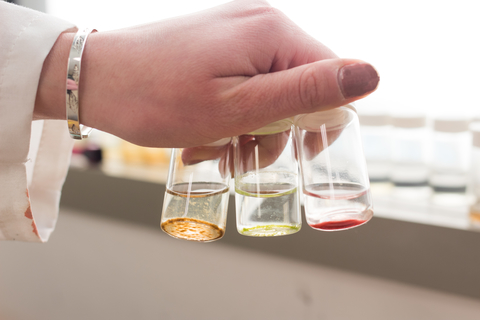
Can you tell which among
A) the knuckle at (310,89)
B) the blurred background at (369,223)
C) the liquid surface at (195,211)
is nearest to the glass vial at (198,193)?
the liquid surface at (195,211)

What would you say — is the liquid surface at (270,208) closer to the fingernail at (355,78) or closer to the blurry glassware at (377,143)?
the fingernail at (355,78)

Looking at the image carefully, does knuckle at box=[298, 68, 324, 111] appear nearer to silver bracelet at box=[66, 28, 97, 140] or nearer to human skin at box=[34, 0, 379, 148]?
human skin at box=[34, 0, 379, 148]

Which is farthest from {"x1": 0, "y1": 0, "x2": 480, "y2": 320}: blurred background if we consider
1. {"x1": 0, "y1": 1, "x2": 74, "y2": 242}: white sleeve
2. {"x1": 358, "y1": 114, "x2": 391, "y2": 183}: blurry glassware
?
{"x1": 0, "y1": 1, "x2": 74, "y2": 242}: white sleeve

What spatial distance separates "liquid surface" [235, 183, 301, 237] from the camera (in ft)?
1.21

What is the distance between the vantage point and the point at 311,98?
0.32 meters

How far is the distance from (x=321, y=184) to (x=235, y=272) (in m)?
0.54

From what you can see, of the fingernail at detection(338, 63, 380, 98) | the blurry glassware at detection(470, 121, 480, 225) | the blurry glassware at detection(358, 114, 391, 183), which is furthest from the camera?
the blurry glassware at detection(358, 114, 391, 183)

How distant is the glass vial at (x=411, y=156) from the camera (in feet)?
2.31

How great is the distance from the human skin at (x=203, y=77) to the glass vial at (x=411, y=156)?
1.21 feet

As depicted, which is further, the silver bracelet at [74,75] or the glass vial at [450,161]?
the glass vial at [450,161]

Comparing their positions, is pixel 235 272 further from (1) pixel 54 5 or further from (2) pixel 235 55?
(1) pixel 54 5

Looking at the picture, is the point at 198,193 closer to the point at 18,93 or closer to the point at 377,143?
the point at 18,93

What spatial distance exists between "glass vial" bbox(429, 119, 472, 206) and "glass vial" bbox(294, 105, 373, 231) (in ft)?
1.19

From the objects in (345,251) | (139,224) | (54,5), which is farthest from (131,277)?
(54,5)
